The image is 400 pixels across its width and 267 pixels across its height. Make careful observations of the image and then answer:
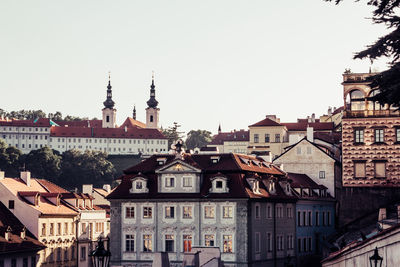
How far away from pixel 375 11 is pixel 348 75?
53617 millimetres

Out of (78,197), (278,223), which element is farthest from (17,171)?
(278,223)

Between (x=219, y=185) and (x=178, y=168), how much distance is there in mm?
3785

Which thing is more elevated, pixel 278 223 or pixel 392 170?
pixel 392 170

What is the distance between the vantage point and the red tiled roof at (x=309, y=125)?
131 meters

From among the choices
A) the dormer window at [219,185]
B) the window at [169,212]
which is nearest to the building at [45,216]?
the window at [169,212]

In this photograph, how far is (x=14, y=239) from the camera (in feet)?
210

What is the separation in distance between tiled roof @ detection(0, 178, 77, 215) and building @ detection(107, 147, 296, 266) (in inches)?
227

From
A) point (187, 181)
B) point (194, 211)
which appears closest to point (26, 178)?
point (187, 181)

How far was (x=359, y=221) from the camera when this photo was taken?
79.6 metres

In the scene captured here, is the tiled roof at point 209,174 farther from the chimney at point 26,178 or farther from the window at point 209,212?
the chimney at point 26,178

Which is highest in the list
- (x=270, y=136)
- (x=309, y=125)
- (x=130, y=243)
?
(x=309, y=125)

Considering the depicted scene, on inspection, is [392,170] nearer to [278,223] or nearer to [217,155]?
[278,223]

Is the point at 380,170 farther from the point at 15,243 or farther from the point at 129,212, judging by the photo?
the point at 15,243

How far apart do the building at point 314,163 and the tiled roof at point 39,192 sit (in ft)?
75.6
